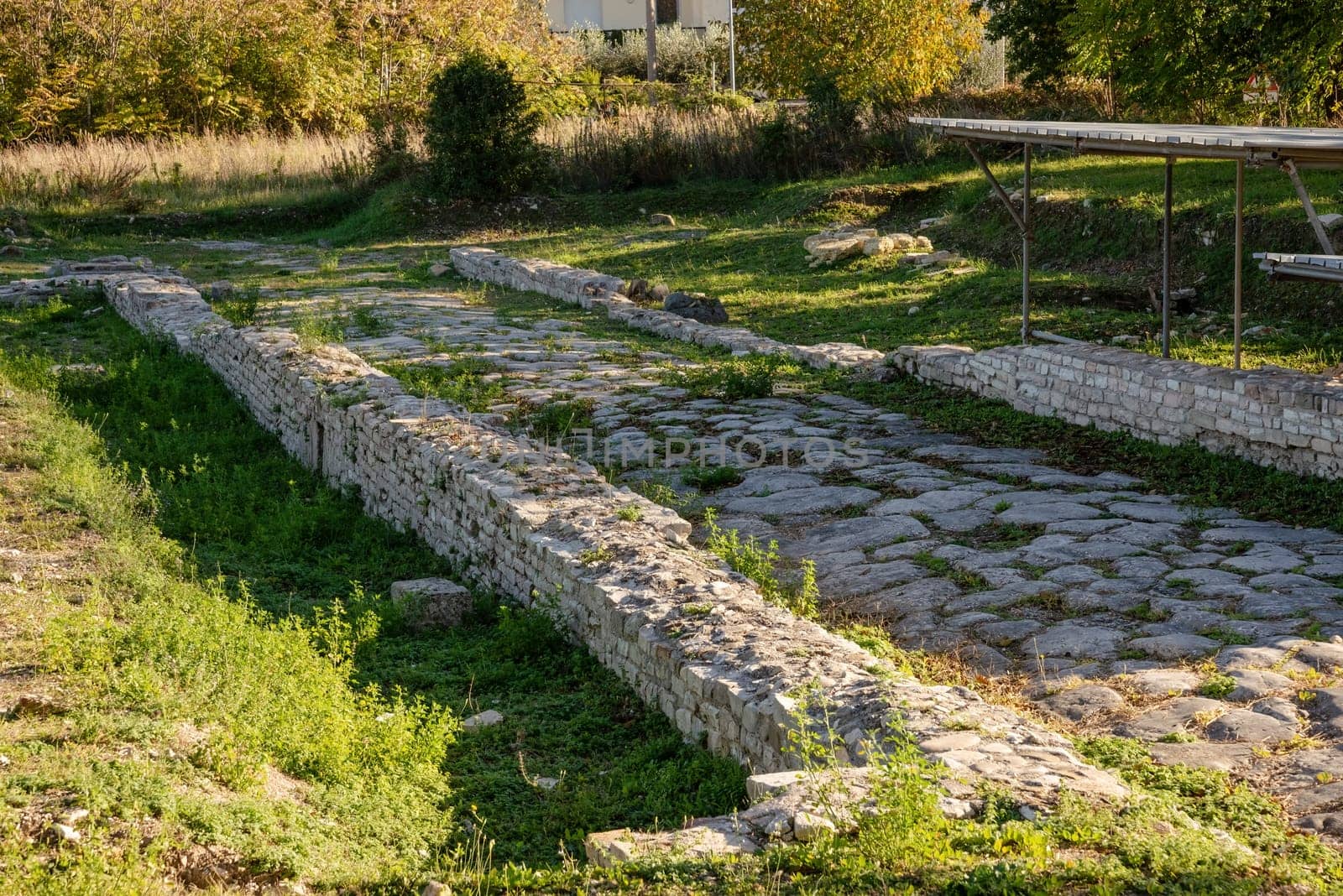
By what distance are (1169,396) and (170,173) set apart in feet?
68.6

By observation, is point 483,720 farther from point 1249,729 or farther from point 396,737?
point 1249,729

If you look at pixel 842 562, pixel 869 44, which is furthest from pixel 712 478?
pixel 869 44

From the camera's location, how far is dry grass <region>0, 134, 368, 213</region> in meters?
23.1

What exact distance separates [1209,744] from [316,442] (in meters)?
6.96

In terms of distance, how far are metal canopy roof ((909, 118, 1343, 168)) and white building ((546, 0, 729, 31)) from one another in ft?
135

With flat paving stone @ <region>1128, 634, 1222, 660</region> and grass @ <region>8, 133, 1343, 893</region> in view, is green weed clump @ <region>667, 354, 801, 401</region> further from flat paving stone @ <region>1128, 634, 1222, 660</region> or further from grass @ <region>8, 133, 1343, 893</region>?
flat paving stone @ <region>1128, 634, 1222, 660</region>

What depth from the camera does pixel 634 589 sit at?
559 cm

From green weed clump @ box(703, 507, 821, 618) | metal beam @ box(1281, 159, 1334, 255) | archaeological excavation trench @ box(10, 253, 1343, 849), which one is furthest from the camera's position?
metal beam @ box(1281, 159, 1334, 255)

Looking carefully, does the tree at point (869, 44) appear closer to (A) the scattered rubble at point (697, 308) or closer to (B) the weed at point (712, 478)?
(A) the scattered rubble at point (697, 308)

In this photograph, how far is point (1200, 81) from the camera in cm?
1570

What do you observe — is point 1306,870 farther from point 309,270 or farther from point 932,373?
point 309,270

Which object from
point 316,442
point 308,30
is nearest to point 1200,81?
point 316,442

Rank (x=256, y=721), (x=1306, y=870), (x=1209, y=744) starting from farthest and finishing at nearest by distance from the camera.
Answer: (x=256, y=721) → (x=1209, y=744) → (x=1306, y=870)

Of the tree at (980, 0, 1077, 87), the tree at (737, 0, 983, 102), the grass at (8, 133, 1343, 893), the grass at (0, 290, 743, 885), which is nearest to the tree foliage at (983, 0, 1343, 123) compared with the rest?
the grass at (8, 133, 1343, 893)
